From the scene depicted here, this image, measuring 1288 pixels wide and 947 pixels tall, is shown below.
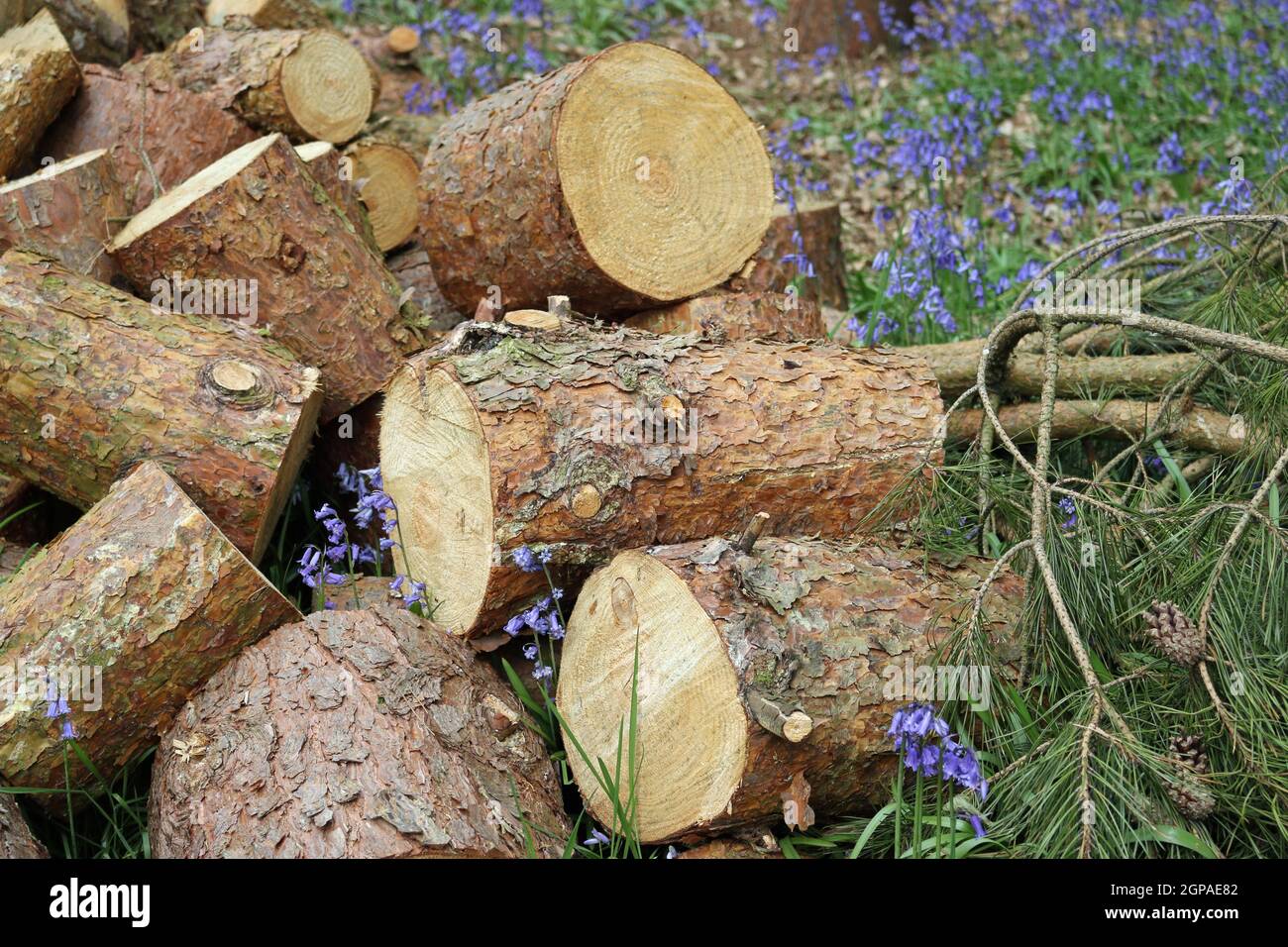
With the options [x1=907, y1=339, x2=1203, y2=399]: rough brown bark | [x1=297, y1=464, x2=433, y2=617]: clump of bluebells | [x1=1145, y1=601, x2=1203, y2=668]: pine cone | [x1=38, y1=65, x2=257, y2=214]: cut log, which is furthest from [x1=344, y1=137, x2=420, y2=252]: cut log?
[x1=1145, y1=601, x2=1203, y2=668]: pine cone

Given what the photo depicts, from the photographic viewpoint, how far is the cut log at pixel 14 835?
7.13ft

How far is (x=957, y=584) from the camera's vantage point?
2525 millimetres

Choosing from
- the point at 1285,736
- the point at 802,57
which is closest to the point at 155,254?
the point at 1285,736

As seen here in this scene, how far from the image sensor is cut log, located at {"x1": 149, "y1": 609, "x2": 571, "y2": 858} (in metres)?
2.09

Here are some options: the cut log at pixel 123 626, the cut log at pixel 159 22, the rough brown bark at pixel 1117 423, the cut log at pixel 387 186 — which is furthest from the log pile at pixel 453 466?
the cut log at pixel 159 22

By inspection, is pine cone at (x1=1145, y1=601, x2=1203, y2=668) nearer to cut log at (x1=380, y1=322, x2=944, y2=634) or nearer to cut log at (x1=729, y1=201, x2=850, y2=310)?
cut log at (x1=380, y1=322, x2=944, y2=634)

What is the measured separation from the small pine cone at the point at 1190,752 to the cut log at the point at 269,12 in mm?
4038

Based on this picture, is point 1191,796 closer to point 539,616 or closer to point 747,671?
point 747,671

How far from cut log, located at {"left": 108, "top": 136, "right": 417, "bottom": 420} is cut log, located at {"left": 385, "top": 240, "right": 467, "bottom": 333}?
11.5 inches

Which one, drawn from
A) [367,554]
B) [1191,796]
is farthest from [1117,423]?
[367,554]

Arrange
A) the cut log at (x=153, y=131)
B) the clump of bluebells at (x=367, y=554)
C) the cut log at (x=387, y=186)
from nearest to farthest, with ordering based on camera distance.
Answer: the clump of bluebells at (x=367, y=554), the cut log at (x=153, y=131), the cut log at (x=387, y=186)

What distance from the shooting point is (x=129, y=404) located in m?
2.72

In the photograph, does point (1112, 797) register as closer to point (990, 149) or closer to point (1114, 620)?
point (1114, 620)

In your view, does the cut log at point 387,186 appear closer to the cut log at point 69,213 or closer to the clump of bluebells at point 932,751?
the cut log at point 69,213
